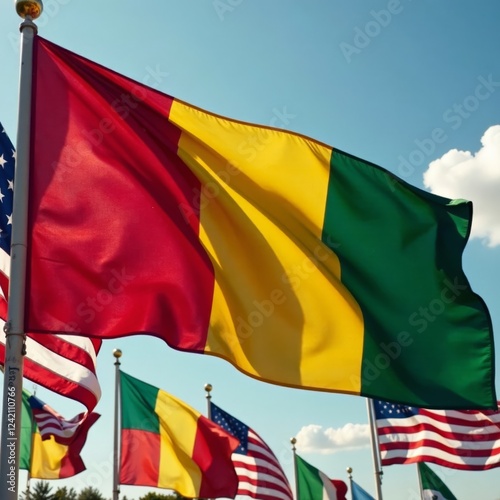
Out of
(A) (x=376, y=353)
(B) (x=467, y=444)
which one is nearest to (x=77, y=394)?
(A) (x=376, y=353)

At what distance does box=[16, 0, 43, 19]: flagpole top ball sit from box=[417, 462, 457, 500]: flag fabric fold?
1744cm

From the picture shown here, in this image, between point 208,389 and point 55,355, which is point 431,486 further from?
point 55,355

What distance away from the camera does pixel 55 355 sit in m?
8.04

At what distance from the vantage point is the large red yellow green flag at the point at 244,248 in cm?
630

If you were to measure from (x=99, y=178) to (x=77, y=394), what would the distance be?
2.58 m

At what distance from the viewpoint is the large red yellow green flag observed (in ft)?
20.7

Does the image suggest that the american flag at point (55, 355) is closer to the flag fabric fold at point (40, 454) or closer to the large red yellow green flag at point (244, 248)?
the large red yellow green flag at point (244, 248)

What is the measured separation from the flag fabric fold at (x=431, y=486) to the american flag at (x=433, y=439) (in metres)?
3.65

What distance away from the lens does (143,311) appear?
6.27m

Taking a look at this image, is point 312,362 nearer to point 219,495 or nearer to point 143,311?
point 143,311

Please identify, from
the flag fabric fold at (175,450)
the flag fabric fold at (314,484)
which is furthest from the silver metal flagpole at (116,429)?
the flag fabric fold at (314,484)

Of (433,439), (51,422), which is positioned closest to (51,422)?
(51,422)

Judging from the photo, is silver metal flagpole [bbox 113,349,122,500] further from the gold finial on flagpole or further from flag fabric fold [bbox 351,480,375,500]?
flag fabric fold [bbox 351,480,375,500]

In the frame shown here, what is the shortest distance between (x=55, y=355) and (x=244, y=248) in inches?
102
